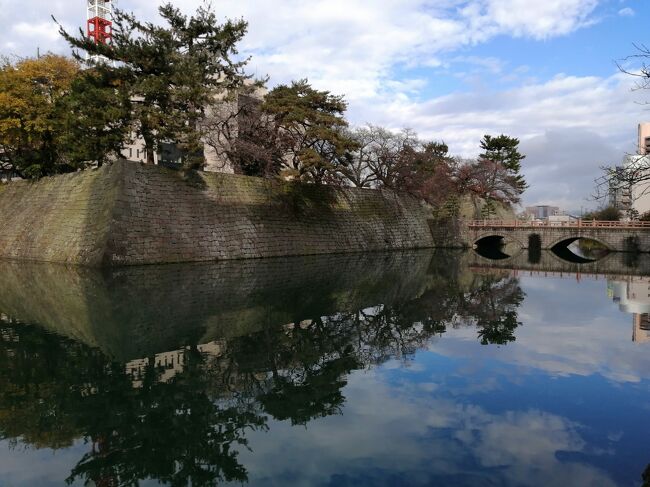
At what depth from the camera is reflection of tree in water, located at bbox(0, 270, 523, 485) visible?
15.1 feet

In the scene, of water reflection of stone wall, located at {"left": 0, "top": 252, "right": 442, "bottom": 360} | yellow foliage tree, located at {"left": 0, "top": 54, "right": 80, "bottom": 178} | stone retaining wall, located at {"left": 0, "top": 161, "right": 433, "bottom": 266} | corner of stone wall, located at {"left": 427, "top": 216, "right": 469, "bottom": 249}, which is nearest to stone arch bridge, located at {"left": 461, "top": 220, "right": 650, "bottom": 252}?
corner of stone wall, located at {"left": 427, "top": 216, "right": 469, "bottom": 249}

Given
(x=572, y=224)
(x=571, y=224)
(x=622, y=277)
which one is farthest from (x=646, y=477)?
(x=571, y=224)

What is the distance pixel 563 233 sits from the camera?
39.1 meters

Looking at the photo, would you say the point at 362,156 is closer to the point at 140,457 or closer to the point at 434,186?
the point at 434,186

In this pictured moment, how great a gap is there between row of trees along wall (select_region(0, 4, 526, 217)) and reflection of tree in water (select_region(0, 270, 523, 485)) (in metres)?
14.9

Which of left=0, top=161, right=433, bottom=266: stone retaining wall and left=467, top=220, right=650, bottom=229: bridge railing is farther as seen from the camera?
left=467, top=220, right=650, bottom=229: bridge railing

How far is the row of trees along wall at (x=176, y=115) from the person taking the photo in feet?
73.9

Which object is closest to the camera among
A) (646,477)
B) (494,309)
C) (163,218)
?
(646,477)

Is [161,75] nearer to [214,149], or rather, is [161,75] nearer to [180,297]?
[214,149]

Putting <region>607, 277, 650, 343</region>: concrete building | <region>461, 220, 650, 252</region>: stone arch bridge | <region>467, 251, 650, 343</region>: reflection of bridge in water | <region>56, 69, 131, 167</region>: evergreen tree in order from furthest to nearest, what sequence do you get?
<region>461, 220, 650, 252</region>: stone arch bridge → <region>56, 69, 131, 167</region>: evergreen tree → <region>467, 251, 650, 343</region>: reflection of bridge in water → <region>607, 277, 650, 343</region>: concrete building

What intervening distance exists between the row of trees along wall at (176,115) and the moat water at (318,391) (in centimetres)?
1154

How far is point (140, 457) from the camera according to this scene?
4.54m

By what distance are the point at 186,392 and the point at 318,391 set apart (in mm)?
1731

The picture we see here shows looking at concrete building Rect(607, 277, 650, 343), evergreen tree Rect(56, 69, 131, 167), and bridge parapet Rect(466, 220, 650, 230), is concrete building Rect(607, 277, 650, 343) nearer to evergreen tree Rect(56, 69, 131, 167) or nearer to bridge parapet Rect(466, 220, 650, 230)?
bridge parapet Rect(466, 220, 650, 230)
